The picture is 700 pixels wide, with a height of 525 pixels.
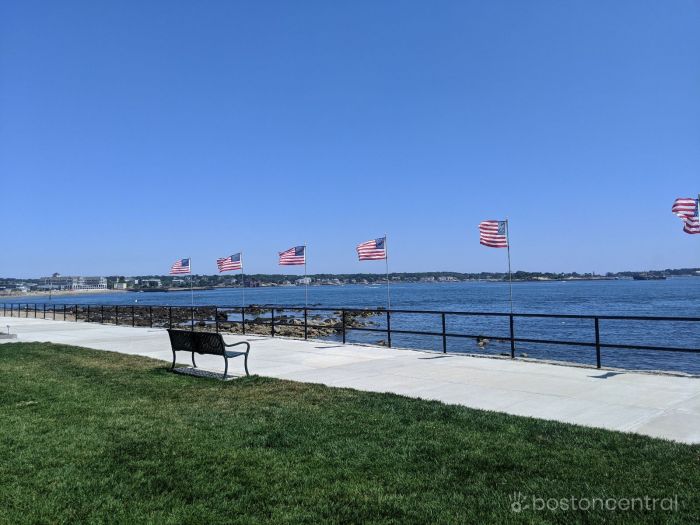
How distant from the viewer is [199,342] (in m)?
9.92

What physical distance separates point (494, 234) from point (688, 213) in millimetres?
4794

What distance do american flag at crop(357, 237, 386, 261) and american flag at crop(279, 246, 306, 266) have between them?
3039 mm

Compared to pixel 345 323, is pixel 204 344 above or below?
above

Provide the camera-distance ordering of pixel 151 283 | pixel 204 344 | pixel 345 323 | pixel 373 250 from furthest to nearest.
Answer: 1. pixel 151 283
2. pixel 345 323
3. pixel 373 250
4. pixel 204 344

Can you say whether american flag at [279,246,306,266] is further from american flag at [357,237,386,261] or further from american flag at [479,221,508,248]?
american flag at [479,221,508,248]

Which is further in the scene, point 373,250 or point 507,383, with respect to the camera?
point 373,250

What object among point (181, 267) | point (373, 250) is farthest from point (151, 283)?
point (373, 250)

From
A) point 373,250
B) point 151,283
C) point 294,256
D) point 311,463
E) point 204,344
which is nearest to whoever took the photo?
point 311,463

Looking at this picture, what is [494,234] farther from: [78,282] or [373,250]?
[78,282]

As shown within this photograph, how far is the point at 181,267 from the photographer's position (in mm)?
26656

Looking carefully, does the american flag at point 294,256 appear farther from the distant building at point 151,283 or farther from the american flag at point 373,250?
the distant building at point 151,283

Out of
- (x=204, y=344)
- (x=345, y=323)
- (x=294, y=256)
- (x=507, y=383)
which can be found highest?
(x=294, y=256)

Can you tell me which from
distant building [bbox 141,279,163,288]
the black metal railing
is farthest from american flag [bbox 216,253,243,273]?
distant building [bbox 141,279,163,288]

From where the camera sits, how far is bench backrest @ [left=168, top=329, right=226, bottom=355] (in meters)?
9.53
